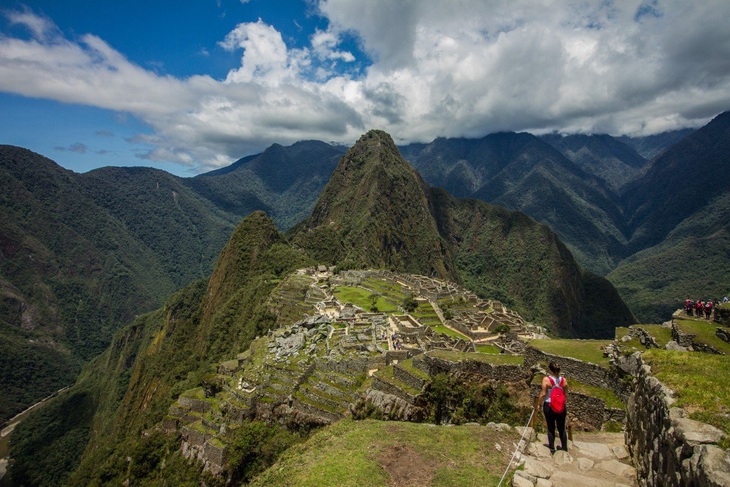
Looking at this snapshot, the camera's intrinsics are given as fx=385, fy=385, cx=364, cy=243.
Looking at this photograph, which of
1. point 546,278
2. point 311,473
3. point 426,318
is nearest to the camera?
point 311,473

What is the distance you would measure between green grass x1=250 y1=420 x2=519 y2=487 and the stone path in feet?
5.16

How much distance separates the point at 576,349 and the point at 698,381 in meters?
8.97

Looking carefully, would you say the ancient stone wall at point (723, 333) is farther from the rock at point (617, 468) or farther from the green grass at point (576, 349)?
the rock at point (617, 468)

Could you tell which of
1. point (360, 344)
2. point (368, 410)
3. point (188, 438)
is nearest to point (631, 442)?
point (368, 410)

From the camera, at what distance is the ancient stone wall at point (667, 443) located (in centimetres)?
568

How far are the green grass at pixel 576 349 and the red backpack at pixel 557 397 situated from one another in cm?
620

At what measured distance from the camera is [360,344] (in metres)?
30.7

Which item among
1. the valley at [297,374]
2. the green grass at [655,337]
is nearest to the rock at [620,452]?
the valley at [297,374]

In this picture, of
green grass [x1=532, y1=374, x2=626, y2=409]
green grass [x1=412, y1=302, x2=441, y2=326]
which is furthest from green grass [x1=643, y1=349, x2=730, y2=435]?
green grass [x1=412, y1=302, x2=441, y2=326]

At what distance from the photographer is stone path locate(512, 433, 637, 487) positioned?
9250 mm

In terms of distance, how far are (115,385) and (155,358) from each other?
39.9 metres

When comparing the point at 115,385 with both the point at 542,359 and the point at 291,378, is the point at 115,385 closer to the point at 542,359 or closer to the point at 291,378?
the point at 291,378

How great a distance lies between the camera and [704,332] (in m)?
16.1

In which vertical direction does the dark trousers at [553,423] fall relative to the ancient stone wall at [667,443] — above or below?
below
